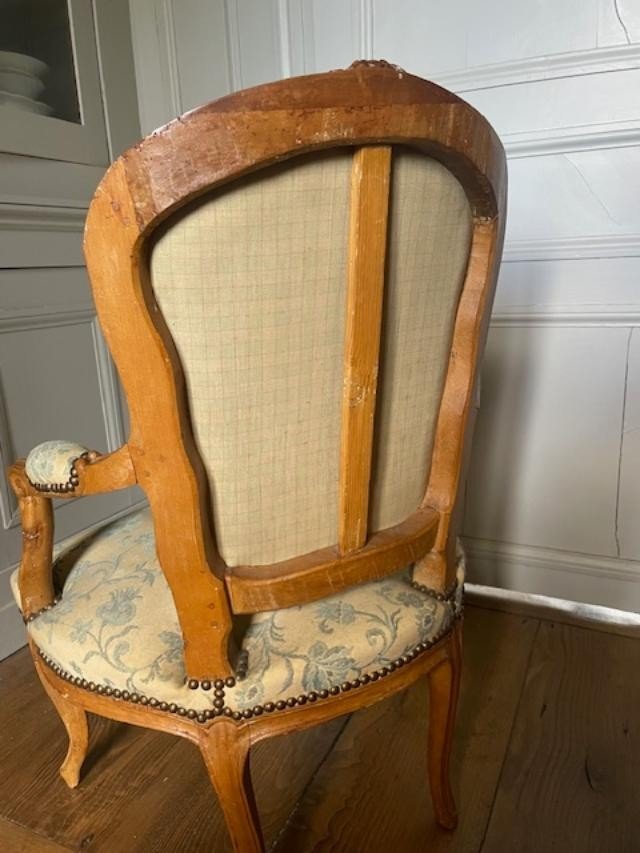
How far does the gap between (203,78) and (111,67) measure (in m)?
0.23

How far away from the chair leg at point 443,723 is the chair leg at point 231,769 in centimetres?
29

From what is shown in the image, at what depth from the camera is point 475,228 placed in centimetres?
66

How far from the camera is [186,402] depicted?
0.58m

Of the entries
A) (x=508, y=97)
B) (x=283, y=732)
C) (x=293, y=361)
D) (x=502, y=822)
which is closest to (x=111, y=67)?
(x=508, y=97)

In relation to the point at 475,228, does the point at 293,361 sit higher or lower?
lower

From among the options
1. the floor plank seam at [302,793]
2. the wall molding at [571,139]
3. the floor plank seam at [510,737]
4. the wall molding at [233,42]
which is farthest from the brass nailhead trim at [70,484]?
the wall molding at [233,42]

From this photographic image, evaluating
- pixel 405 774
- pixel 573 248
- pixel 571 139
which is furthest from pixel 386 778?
pixel 571 139

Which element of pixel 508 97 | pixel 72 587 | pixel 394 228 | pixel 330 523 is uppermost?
pixel 508 97

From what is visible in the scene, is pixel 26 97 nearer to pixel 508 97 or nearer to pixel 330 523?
pixel 508 97

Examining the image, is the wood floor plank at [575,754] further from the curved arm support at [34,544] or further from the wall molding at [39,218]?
the wall molding at [39,218]

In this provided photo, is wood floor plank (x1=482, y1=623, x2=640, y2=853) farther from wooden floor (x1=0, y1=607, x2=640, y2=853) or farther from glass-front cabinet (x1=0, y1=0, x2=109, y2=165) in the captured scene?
glass-front cabinet (x1=0, y1=0, x2=109, y2=165)

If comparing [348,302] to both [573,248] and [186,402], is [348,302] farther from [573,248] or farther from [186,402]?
[573,248]

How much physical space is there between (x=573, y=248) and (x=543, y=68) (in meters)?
0.35

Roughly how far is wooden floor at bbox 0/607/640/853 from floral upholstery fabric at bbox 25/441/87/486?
614 mm
